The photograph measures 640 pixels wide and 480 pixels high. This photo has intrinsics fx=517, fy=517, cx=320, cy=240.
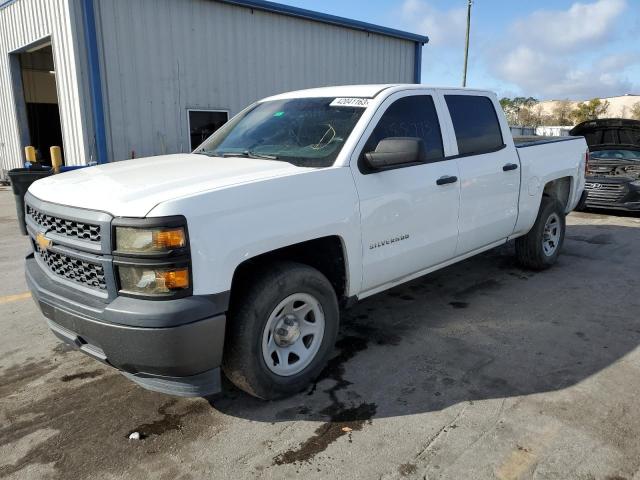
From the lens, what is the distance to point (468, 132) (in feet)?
15.0

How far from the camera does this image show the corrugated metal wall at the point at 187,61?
10.4 m

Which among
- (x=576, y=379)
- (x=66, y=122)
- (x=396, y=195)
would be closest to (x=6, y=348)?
(x=396, y=195)

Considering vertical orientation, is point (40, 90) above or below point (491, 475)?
above

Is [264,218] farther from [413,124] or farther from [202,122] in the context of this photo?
[202,122]

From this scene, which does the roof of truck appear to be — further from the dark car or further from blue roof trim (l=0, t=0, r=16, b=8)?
blue roof trim (l=0, t=0, r=16, b=8)

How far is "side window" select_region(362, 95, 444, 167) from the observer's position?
3747 mm

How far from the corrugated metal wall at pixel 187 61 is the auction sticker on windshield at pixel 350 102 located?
8.00 metres

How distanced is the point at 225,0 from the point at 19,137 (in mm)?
6864

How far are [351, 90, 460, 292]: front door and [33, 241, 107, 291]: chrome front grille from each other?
64.6 inches

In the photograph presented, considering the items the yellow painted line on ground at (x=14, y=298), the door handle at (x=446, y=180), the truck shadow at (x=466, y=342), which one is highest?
the door handle at (x=446, y=180)

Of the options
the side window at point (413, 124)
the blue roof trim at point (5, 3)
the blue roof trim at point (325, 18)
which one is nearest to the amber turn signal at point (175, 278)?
the side window at point (413, 124)

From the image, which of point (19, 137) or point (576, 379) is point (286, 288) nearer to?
point (576, 379)

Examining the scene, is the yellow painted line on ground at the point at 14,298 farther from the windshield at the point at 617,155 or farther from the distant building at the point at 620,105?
the distant building at the point at 620,105

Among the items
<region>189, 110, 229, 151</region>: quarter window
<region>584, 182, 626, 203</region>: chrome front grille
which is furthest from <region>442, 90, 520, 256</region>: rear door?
<region>189, 110, 229, 151</region>: quarter window
